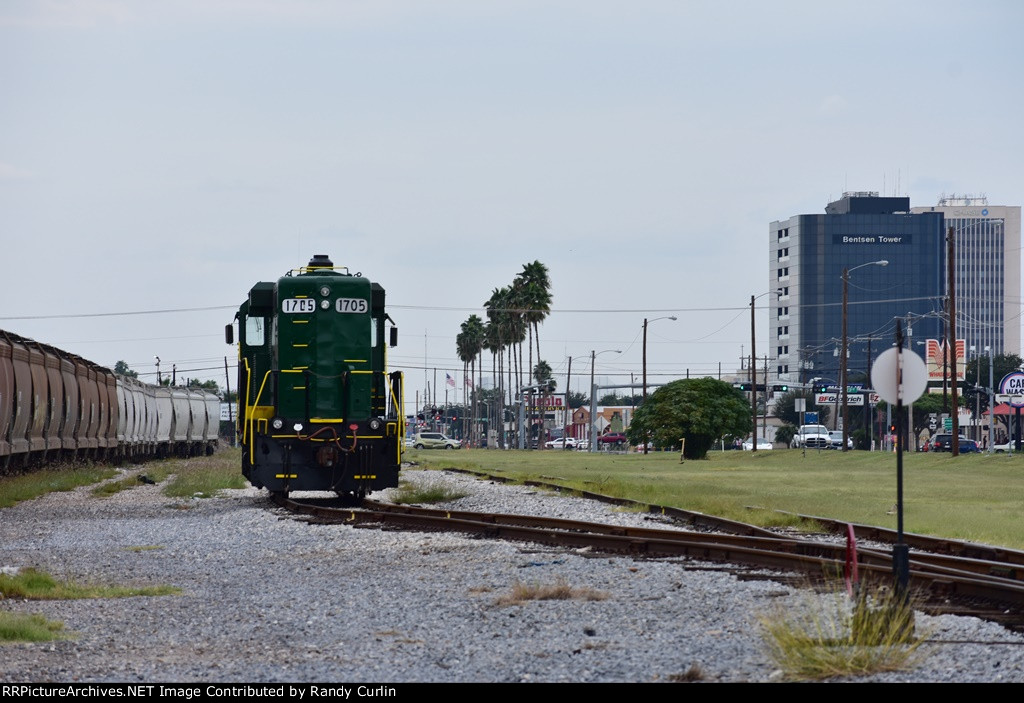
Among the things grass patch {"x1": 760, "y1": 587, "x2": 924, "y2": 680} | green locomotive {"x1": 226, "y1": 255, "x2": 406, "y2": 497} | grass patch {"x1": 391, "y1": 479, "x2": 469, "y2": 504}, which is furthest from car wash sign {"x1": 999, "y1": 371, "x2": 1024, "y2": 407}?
grass patch {"x1": 760, "y1": 587, "x2": 924, "y2": 680}

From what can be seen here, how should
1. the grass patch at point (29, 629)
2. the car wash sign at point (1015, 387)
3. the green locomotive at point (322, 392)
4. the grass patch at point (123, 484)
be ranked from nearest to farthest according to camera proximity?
the grass patch at point (29, 629)
the green locomotive at point (322, 392)
the grass patch at point (123, 484)
the car wash sign at point (1015, 387)

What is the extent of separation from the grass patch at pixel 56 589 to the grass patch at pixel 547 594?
3.62m

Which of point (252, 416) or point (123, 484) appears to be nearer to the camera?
point (252, 416)

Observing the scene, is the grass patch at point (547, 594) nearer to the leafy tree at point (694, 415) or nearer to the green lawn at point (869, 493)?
the green lawn at point (869, 493)

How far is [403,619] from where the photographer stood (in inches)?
440

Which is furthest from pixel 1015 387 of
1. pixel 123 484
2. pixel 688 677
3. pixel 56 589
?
pixel 688 677

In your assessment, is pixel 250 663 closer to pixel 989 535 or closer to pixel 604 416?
pixel 989 535

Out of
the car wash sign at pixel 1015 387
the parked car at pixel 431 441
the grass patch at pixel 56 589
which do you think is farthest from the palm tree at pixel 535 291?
the grass patch at pixel 56 589

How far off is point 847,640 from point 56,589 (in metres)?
8.04

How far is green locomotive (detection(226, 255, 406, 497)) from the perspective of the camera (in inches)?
877

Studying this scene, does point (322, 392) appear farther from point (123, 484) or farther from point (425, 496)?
point (123, 484)

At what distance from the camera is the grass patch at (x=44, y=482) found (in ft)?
88.9

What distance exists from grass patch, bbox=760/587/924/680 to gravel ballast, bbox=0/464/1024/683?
13cm
